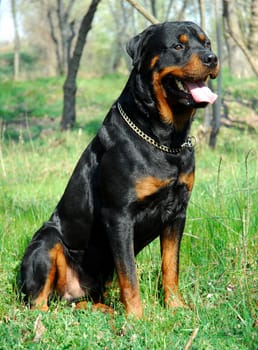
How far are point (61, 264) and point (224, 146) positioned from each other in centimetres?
640

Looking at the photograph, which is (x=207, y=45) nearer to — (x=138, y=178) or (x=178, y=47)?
(x=178, y=47)

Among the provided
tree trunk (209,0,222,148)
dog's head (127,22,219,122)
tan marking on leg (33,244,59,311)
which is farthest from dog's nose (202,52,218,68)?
tree trunk (209,0,222,148)

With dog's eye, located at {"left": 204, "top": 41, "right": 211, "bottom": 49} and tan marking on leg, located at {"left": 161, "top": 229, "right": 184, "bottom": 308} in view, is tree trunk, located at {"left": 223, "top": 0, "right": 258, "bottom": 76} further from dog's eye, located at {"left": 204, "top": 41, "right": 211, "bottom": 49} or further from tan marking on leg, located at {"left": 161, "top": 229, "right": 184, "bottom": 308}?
tan marking on leg, located at {"left": 161, "top": 229, "right": 184, "bottom": 308}

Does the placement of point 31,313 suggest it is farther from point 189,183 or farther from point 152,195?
point 189,183

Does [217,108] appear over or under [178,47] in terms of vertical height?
under

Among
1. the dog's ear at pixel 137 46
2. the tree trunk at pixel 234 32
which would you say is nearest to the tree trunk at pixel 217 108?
the tree trunk at pixel 234 32

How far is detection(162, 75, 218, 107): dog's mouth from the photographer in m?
3.48

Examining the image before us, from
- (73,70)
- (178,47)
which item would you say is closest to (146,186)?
(178,47)

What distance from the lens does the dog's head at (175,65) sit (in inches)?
136

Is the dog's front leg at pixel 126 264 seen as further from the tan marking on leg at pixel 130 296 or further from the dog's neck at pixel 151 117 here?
the dog's neck at pixel 151 117

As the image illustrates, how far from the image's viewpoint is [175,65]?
3.48m

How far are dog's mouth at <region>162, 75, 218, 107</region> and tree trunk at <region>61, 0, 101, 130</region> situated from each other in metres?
6.97

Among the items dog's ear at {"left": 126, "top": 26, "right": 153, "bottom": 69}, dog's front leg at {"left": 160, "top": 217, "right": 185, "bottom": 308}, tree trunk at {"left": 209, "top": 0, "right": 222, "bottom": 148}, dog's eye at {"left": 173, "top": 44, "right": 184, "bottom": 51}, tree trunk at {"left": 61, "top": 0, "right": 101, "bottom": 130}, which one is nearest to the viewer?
dog's eye at {"left": 173, "top": 44, "right": 184, "bottom": 51}

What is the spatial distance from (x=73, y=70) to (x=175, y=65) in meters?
8.14
